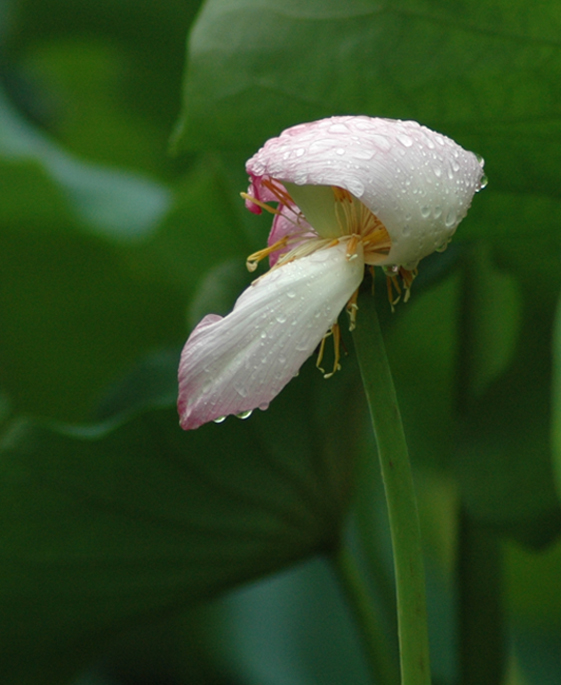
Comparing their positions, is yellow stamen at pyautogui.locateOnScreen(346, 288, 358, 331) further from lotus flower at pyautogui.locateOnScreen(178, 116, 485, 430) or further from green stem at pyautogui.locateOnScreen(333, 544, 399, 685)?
green stem at pyautogui.locateOnScreen(333, 544, 399, 685)

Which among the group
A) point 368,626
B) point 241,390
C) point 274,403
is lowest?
point 368,626

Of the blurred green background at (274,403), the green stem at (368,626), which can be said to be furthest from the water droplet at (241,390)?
the green stem at (368,626)

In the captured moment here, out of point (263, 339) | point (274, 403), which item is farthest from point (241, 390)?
point (274, 403)

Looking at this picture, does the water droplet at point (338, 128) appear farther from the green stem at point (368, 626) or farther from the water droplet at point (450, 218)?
the green stem at point (368, 626)

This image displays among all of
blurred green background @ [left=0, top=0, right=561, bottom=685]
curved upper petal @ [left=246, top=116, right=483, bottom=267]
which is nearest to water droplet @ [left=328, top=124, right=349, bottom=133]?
curved upper petal @ [left=246, top=116, right=483, bottom=267]

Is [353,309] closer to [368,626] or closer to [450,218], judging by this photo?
[450,218]

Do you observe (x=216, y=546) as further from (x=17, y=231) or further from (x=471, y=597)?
(x=17, y=231)
